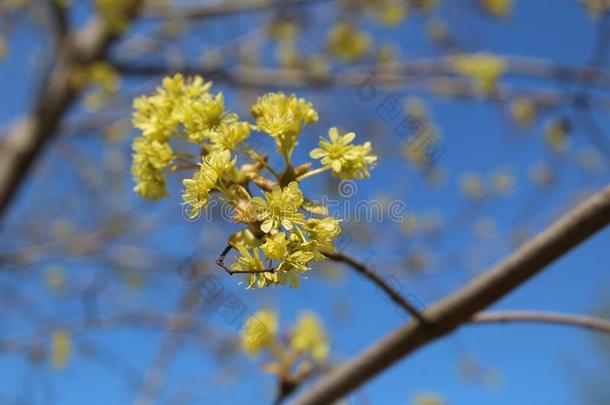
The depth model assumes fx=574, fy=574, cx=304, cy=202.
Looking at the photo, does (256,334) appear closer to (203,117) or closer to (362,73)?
(203,117)

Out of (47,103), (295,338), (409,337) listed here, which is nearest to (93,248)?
(47,103)

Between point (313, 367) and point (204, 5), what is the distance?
14.0ft

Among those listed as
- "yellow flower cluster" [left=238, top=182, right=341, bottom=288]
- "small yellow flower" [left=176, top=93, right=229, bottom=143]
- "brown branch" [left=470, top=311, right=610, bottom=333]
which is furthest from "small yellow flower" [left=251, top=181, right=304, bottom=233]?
"brown branch" [left=470, top=311, right=610, bottom=333]

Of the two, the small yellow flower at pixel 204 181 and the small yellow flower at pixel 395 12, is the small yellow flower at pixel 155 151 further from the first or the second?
the small yellow flower at pixel 395 12

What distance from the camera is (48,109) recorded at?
492cm

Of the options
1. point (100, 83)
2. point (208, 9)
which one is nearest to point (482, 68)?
point (208, 9)

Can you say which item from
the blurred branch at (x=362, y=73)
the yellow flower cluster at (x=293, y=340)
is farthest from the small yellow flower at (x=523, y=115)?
the yellow flower cluster at (x=293, y=340)

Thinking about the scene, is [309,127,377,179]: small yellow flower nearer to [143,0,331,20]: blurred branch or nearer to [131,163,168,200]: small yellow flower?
[131,163,168,200]: small yellow flower

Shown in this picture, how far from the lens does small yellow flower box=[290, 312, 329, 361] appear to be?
195cm

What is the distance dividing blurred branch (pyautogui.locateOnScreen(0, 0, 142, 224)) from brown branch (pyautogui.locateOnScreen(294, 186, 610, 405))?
396 cm

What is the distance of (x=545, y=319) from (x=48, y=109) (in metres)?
4.55

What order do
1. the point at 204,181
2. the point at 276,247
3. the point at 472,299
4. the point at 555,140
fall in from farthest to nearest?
the point at 555,140
the point at 472,299
the point at 204,181
the point at 276,247

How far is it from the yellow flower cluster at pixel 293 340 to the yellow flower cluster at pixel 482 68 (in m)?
2.87

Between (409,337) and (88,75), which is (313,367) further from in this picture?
(88,75)
